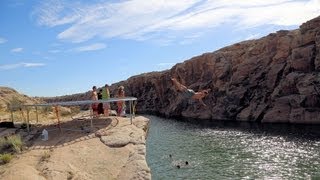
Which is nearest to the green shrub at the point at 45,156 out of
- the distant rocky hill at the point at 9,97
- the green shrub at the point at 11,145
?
the green shrub at the point at 11,145

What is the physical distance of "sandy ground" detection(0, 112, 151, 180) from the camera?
14.5m

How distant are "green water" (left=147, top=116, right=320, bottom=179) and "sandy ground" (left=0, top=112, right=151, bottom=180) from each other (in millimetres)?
11299

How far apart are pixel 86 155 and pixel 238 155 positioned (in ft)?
81.1

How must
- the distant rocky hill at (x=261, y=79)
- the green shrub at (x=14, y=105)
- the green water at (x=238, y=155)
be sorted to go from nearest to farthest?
the green shrub at (x=14, y=105)
the green water at (x=238, y=155)
the distant rocky hill at (x=261, y=79)

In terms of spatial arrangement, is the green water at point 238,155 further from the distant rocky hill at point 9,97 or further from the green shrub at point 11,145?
the distant rocky hill at point 9,97

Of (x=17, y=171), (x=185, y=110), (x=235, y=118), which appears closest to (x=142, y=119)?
(x=17, y=171)

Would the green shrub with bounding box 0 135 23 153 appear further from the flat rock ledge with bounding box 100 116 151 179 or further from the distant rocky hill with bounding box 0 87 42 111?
the distant rocky hill with bounding box 0 87 42 111

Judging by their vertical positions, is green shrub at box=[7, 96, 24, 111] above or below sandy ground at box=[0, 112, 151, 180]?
above

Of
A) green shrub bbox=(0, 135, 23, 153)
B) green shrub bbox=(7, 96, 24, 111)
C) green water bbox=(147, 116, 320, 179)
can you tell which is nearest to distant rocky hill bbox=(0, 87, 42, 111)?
green shrub bbox=(7, 96, 24, 111)

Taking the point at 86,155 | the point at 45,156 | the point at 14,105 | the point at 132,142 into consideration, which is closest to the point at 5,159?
the point at 45,156

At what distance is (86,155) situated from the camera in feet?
53.1

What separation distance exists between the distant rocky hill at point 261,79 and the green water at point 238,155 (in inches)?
555

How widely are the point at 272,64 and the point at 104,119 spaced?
2525 inches

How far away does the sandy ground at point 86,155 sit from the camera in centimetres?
1451
